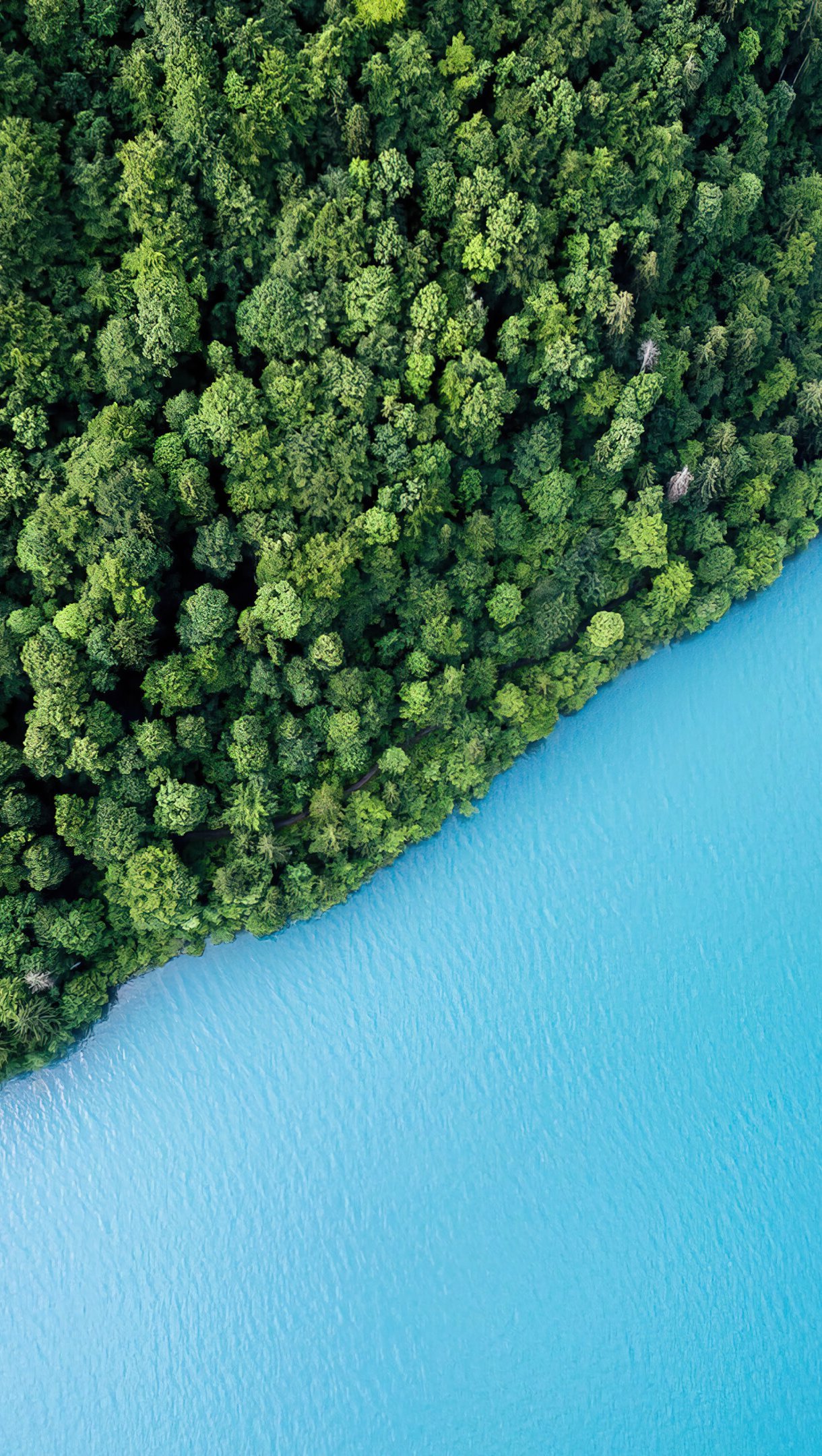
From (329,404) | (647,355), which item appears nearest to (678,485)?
(647,355)

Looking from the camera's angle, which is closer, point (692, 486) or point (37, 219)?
point (37, 219)

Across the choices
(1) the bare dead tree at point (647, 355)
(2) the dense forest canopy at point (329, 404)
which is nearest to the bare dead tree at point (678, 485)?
(2) the dense forest canopy at point (329, 404)

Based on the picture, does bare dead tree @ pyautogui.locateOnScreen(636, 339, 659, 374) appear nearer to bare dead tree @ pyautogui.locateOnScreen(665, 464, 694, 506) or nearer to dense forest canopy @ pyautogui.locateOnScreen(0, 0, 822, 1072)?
dense forest canopy @ pyautogui.locateOnScreen(0, 0, 822, 1072)

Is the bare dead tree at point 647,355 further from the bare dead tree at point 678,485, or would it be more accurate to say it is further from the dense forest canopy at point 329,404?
the bare dead tree at point 678,485

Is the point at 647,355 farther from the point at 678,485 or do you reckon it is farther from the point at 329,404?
the point at 329,404

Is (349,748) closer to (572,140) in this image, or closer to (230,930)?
(230,930)

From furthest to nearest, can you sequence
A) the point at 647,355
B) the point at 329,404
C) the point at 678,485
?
the point at 678,485 → the point at 647,355 → the point at 329,404

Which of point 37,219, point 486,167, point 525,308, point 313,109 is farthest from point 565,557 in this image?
→ point 37,219

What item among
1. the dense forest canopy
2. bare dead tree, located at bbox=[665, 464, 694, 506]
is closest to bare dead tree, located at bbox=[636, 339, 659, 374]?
the dense forest canopy

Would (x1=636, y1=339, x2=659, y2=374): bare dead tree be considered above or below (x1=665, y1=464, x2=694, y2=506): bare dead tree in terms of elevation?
above
